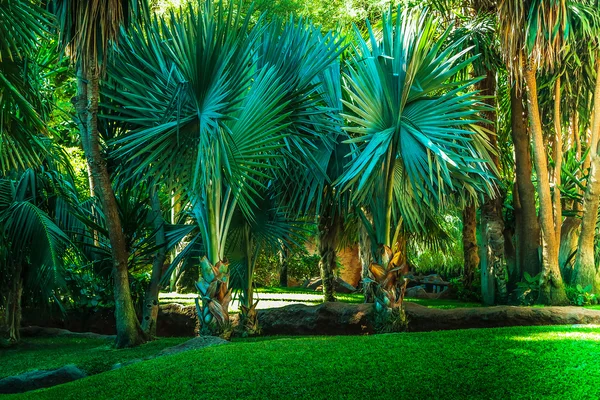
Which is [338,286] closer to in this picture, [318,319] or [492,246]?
[492,246]

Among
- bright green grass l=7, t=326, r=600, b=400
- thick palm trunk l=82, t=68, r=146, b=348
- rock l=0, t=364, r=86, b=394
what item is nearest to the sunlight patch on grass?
bright green grass l=7, t=326, r=600, b=400

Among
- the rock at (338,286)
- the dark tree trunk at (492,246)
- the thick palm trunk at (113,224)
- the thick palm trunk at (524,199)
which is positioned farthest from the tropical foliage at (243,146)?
the rock at (338,286)

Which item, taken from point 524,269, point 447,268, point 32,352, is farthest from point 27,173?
point 447,268

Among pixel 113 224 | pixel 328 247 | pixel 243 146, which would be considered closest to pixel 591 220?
pixel 328 247

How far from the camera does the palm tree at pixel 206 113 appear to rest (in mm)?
8961

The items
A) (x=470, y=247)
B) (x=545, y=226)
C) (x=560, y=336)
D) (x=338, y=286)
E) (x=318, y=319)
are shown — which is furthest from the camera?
(x=338, y=286)

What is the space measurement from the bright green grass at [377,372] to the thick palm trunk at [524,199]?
6.29 meters

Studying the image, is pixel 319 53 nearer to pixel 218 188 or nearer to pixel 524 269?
pixel 218 188

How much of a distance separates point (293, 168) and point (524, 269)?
241 inches

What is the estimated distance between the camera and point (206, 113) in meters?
9.07

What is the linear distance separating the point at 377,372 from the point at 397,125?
4.07 metres

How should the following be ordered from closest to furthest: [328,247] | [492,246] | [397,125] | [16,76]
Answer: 1. [16,76]
2. [397,125]
3. [328,247]
4. [492,246]

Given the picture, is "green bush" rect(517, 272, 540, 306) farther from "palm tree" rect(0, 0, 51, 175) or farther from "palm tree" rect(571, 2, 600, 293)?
"palm tree" rect(0, 0, 51, 175)

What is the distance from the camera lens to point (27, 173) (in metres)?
10.9
